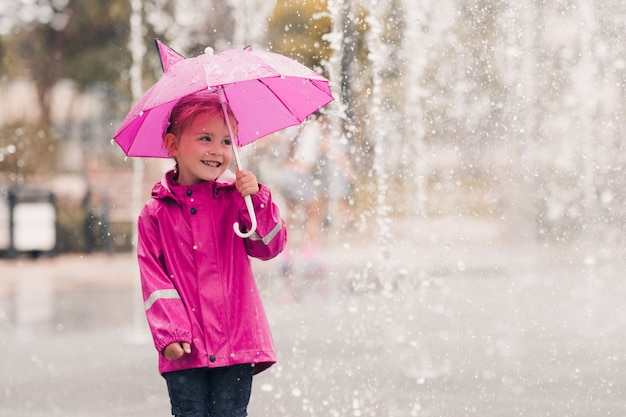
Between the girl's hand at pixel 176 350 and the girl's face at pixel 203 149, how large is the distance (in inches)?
19.9

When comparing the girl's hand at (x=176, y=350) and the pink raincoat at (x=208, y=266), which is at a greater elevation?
the pink raincoat at (x=208, y=266)

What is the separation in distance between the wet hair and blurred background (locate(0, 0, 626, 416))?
2.02 meters

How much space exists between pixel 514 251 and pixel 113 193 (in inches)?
298

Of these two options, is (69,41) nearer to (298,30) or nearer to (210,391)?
(298,30)

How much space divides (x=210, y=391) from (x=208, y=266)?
375 mm

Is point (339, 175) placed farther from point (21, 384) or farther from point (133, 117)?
point (133, 117)

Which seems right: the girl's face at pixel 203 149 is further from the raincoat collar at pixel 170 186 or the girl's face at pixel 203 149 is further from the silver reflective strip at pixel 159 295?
the silver reflective strip at pixel 159 295

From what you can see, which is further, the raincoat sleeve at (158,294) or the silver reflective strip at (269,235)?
the silver reflective strip at (269,235)

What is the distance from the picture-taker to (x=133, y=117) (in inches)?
142

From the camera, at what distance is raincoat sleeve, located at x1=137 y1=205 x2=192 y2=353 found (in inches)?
132

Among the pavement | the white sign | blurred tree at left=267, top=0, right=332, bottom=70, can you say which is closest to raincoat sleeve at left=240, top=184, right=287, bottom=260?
the pavement

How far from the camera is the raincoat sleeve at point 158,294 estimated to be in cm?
335

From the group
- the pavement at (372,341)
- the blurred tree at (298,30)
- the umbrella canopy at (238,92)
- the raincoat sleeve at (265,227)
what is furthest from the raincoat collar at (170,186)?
the blurred tree at (298,30)

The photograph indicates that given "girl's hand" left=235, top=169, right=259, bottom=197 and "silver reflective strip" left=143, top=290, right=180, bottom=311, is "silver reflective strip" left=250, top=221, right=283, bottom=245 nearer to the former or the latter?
"girl's hand" left=235, top=169, right=259, bottom=197
